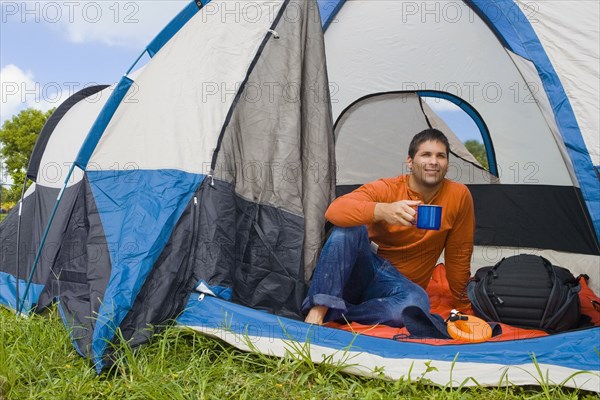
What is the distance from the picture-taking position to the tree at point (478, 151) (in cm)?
379

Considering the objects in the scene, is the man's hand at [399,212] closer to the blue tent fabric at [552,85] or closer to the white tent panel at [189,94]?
the blue tent fabric at [552,85]

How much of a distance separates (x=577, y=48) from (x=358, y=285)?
1297 millimetres

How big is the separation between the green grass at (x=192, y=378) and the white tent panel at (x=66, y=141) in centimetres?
145

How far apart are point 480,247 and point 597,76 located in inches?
76.4

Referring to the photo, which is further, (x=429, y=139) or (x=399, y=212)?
(x=429, y=139)

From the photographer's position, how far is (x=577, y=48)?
206 cm

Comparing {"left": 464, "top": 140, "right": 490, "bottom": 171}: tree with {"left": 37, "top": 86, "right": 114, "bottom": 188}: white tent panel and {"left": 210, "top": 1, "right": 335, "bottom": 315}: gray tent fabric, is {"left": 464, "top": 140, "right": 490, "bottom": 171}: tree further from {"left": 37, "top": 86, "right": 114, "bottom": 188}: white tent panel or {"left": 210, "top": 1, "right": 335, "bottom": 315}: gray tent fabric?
{"left": 37, "top": 86, "right": 114, "bottom": 188}: white tent panel

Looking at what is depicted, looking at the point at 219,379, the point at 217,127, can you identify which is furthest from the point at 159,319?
the point at 217,127

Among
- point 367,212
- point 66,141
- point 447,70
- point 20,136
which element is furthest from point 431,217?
point 20,136

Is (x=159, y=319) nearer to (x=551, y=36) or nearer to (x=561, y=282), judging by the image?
(x=561, y=282)

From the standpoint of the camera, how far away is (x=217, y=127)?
7.64ft

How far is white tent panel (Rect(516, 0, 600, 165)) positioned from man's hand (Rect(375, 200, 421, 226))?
2.13 feet

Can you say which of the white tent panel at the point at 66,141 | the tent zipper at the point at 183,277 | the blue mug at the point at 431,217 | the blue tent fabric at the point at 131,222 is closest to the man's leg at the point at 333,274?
the blue mug at the point at 431,217

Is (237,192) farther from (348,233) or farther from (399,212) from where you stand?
(399,212)
